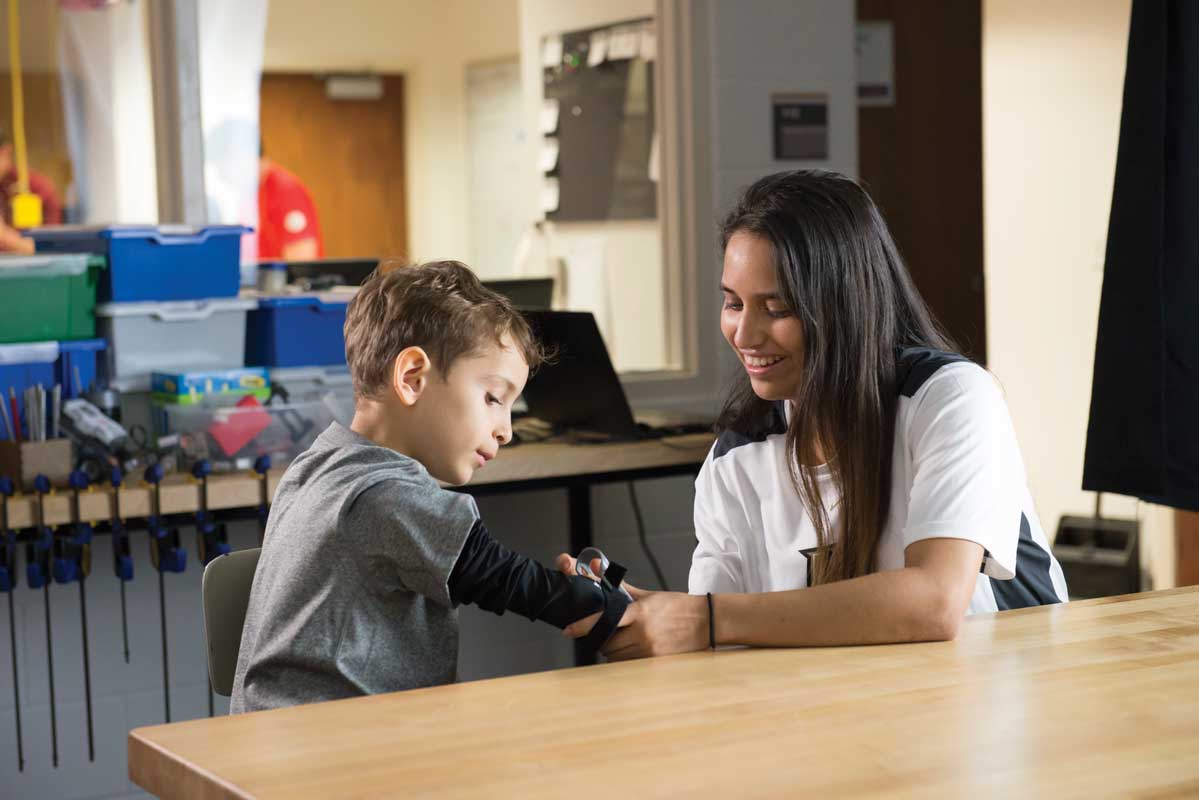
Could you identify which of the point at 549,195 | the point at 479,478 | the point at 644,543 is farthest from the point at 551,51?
the point at 479,478

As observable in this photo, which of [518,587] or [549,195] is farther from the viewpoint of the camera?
[549,195]

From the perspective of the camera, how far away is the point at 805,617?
1375mm

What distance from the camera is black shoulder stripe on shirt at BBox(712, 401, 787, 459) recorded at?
69.7 inches

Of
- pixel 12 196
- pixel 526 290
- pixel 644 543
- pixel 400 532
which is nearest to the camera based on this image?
pixel 400 532

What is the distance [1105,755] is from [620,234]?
122 inches

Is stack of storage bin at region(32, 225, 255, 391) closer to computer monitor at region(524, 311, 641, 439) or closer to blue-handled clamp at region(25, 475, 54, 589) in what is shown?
blue-handled clamp at region(25, 475, 54, 589)

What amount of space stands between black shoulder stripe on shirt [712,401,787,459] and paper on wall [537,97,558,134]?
266 centimetres

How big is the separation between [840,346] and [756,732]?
0.65m

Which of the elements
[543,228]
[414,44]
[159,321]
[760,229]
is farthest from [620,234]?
[414,44]

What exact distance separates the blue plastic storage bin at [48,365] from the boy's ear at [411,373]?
139cm

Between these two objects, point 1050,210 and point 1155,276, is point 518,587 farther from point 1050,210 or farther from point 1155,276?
point 1050,210

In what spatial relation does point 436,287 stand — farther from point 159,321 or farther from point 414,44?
point 414,44

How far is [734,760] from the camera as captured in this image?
3.32ft

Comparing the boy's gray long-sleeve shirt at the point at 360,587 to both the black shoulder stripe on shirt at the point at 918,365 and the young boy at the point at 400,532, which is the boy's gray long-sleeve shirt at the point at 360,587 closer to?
the young boy at the point at 400,532
